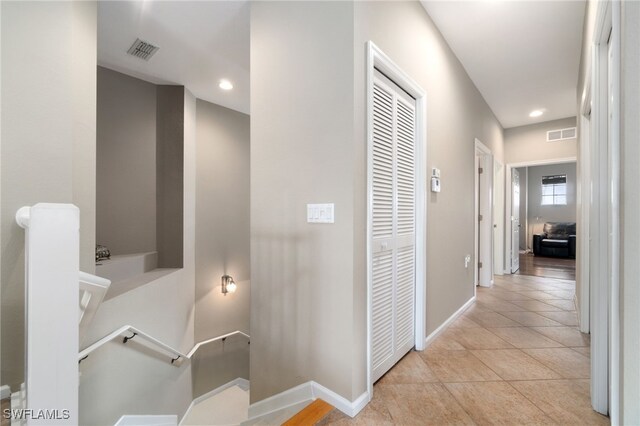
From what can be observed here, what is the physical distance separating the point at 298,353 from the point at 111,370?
176 centimetres

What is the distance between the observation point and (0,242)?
164 centimetres

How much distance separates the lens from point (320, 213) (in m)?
1.71

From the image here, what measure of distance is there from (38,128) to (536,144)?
22.6 feet

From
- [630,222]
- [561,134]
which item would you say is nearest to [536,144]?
[561,134]

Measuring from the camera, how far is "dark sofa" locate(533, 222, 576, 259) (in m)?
7.49

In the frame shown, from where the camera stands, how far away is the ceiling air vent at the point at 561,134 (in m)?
4.95

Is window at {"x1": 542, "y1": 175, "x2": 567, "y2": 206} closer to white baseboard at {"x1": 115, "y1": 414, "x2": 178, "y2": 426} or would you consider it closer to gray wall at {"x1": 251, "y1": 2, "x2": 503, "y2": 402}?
gray wall at {"x1": 251, "y1": 2, "x2": 503, "y2": 402}

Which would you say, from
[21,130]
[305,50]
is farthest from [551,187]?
[21,130]

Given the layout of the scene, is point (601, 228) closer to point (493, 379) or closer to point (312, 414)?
point (493, 379)

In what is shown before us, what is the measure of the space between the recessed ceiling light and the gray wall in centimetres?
163

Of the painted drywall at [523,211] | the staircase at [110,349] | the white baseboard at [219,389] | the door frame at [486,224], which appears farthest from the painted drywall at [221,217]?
the painted drywall at [523,211]

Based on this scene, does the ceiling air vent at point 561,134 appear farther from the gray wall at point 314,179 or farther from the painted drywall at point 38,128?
the painted drywall at point 38,128

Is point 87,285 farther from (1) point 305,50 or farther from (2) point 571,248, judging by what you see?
(2) point 571,248

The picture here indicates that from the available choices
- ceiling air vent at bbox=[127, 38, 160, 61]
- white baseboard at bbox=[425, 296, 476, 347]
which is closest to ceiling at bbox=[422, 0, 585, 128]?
ceiling air vent at bbox=[127, 38, 160, 61]
